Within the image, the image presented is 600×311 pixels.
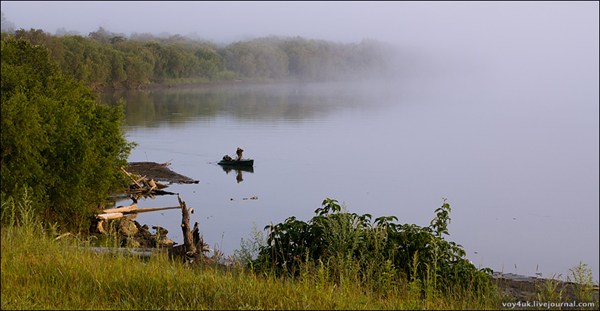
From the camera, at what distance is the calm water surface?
75.6 ft

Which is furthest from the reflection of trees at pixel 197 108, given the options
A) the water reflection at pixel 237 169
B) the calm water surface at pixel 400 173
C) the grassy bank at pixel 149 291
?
the grassy bank at pixel 149 291

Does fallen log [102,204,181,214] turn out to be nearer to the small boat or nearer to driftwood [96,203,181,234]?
driftwood [96,203,181,234]

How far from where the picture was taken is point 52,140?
54.6ft

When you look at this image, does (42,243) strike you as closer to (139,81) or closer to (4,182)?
(4,182)

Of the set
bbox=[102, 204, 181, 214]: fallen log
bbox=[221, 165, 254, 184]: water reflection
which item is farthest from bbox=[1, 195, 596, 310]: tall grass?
bbox=[221, 165, 254, 184]: water reflection

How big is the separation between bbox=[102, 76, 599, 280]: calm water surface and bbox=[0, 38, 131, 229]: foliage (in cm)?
324

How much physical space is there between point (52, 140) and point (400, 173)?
23.7 meters

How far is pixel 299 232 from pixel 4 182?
24.4ft

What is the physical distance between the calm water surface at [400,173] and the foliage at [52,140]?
324cm

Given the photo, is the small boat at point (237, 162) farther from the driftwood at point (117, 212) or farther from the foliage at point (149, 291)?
the foliage at point (149, 291)

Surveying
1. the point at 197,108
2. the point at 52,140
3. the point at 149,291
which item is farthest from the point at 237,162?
the point at 197,108

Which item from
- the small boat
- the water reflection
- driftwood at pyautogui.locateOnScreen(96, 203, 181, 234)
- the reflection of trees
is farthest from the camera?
the reflection of trees

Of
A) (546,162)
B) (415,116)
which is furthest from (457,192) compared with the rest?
(415,116)

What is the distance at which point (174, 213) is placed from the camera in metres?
23.9
